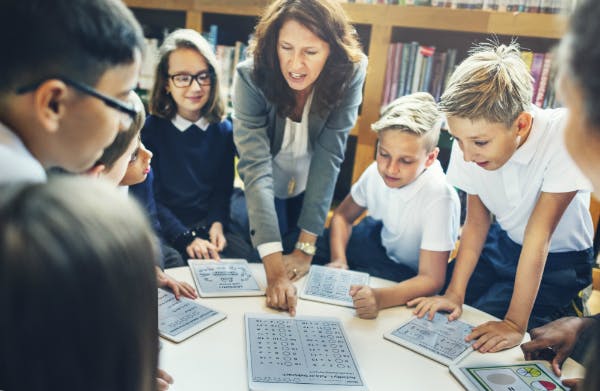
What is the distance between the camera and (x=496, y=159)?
4.27ft

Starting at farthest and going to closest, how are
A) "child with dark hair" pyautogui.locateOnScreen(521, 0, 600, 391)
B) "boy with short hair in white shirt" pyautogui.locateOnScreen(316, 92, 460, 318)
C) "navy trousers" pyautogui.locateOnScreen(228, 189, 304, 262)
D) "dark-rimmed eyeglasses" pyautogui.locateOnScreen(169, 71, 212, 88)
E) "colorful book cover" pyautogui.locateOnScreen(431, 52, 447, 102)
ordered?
1. "colorful book cover" pyautogui.locateOnScreen(431, 52, 447, 102)
2. "navy trousers" pyautogui.locateOnScreen(228, 189, 304, 262)
3. "dark-rimmed eyeglasses" pyautogui.locateOnScreen(169, 71, 212, 88)
4. "boy with short hair in white shirt" pyautogui.locateOnScreen(316, 92, 460, 318)
5. "child with dark hair" pyautogui.locateOnScreen(521, 0, 600, 391)

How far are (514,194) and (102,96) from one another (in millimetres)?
1123

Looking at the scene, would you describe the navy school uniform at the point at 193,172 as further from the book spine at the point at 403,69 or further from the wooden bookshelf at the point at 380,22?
the book spine at the point at 403,69

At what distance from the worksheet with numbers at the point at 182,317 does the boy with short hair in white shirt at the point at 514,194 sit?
1.63ft

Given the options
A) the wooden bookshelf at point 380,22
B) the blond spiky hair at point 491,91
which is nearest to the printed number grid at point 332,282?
the blond spiky hair at point 491,91

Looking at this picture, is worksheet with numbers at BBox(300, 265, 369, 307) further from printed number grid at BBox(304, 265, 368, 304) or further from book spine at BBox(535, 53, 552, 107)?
book spine at BBox(535, 53, 552, 107)

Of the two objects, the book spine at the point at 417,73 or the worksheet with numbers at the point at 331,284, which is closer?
the worksheet with numbers at the point at 331,284

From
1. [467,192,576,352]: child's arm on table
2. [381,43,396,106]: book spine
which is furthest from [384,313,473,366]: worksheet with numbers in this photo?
[381,43,396,106]: book spine

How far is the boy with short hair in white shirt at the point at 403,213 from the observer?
139 cm

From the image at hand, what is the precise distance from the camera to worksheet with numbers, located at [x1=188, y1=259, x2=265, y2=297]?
121 centimetres

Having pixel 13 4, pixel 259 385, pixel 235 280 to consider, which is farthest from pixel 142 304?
pixel 235 280

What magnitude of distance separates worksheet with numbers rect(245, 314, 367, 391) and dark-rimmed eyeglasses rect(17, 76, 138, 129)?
0.49 meters

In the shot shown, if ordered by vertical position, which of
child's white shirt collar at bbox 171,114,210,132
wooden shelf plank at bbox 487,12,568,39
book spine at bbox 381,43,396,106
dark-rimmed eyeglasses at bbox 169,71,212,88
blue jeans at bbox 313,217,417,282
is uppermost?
wooden shelf plank at bbox 487,12,568,39

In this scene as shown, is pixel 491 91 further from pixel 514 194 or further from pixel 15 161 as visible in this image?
pixel 15 161
